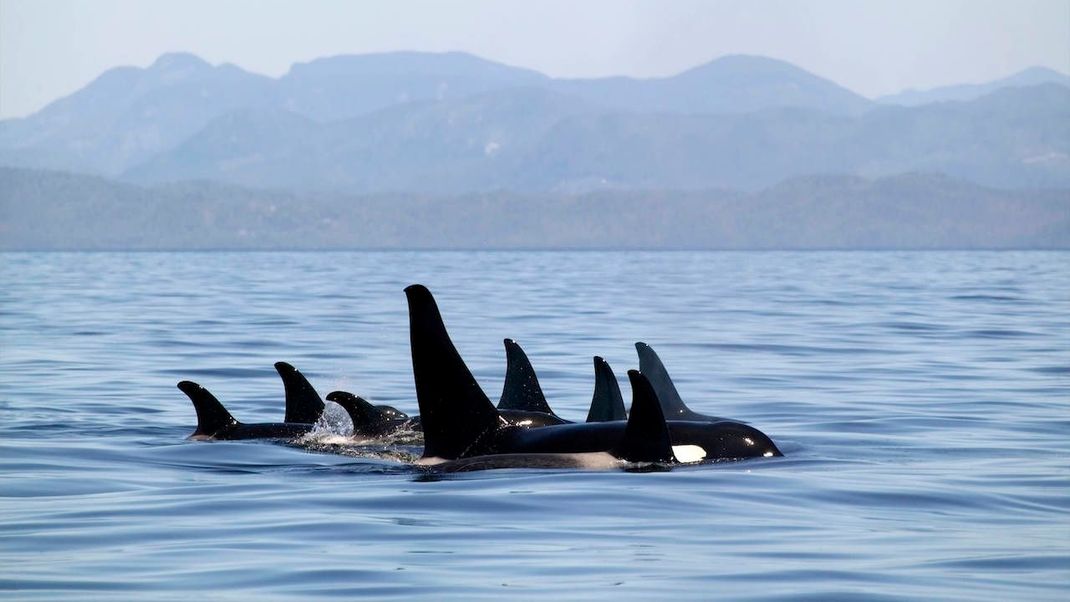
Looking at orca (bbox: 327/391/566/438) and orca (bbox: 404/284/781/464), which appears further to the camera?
orca (bbox: 327/391/566/438)

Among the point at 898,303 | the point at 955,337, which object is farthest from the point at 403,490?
the point at 898,303

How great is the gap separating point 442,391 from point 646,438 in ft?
4.79

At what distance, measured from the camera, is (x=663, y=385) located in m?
14.7

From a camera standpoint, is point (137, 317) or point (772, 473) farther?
point (137, 317)

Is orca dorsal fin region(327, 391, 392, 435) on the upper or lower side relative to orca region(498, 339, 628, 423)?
lower

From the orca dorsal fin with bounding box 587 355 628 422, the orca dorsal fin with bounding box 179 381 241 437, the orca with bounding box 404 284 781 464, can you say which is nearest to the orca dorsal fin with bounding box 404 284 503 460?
the orca with bounding box 404 284 781 464

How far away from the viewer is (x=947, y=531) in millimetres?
10102

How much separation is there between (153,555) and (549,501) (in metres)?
2.75

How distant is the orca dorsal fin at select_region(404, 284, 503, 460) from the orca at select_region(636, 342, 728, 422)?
2272 mm

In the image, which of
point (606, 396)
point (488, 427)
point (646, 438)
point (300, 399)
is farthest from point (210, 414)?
point (646, 438)

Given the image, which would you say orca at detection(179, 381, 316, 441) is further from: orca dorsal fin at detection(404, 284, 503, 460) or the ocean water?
orca dorsal fin at detection(404, 284, 503, 460)

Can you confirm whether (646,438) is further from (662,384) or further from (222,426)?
(222,426)

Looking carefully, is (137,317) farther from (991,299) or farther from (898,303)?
(991,299)

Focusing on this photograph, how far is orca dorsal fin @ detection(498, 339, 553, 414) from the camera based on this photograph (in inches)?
567
